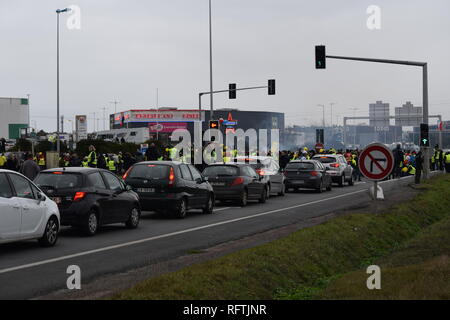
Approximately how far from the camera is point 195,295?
813cm

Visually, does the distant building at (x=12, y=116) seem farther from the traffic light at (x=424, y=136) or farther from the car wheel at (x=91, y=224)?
the car wheel at (x=91, y=224)

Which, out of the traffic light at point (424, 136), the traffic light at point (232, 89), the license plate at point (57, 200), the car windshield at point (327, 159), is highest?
the traffic light at point (232, 89)

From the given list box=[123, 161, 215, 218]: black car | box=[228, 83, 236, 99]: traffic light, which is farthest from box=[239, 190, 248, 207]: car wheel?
box=[228, 83, 236, 99]: traffic light

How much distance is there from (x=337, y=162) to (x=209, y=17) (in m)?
17.5

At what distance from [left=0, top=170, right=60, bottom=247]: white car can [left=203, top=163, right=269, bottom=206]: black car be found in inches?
472

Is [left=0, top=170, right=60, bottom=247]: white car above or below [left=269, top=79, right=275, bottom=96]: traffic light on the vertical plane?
below

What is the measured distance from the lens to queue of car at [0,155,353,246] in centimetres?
1379

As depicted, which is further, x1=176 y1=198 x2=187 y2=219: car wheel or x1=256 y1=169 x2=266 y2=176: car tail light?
x1=256 y1=169 x2=266 y2=176: car tail light

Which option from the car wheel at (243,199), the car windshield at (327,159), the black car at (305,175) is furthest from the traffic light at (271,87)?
the car wheel at (243,199)

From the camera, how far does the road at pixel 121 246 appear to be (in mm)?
10797

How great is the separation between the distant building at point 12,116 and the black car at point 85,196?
89.3 m

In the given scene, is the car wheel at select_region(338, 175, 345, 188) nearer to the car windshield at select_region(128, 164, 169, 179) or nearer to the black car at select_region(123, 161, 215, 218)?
the black car at select_region(123, 161, 215, 218)
